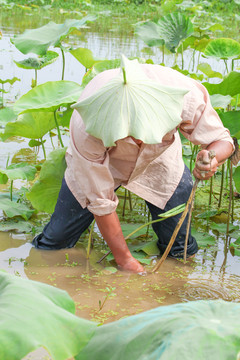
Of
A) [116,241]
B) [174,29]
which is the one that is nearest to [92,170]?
[116,241]

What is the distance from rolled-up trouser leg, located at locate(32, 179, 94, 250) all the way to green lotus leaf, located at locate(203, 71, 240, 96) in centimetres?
77

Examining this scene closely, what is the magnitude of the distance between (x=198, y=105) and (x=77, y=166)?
44 centimetres

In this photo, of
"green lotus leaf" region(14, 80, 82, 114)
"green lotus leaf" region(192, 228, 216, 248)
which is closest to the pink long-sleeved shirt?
"green lotus leaf" region(14, 80, 82, 114)

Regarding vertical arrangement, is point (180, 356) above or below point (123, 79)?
below

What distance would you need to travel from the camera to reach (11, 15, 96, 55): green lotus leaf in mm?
2934

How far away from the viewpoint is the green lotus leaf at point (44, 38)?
2.93 meters

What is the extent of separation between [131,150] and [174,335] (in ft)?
3.83

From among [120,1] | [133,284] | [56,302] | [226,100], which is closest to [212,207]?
[226,100]

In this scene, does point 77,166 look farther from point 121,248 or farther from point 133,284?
point 133,284

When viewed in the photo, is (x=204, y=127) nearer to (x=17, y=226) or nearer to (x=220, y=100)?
(x=220, y=100)

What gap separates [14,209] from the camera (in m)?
2.54

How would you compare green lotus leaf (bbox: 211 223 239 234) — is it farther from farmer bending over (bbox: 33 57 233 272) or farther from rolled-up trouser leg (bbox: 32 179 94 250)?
rolled-up trouser leg (bbox: 32 179 94 250)

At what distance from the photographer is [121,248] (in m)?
2.08

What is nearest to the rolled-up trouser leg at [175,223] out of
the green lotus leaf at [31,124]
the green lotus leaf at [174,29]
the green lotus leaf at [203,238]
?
the green lotus leaf at [203,238]
